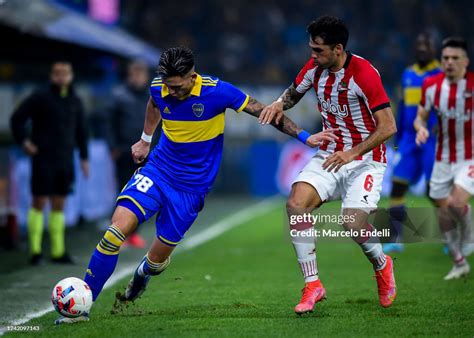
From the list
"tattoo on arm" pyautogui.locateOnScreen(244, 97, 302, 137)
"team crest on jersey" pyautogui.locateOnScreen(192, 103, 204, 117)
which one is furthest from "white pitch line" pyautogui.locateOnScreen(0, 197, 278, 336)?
A: "tattoo on arm" pyautogui.locateOnScreen(244, 97, 302, 137)

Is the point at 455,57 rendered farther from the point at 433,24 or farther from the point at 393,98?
the point at 433,24

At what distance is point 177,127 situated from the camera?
279 inches

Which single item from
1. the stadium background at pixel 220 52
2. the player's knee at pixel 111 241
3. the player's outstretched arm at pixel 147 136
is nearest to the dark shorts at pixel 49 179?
the stadium background at pixel 220 52

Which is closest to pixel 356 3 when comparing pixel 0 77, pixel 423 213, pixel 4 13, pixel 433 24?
pixel 433 24

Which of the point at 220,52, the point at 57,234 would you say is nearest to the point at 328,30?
the point at 57,234

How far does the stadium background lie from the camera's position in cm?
1647

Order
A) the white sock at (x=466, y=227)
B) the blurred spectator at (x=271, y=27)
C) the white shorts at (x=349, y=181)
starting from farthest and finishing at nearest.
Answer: the blurred spectator at (x=271, y=27)
the white sock at (x=466, y=227)
the white shorts at (x=349, y=181)

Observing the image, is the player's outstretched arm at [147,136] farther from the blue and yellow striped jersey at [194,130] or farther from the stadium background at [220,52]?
the stadium background at [220,52]

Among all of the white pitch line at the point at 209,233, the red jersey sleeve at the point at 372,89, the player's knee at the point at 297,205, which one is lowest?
the white pitch line at the point at 209,233

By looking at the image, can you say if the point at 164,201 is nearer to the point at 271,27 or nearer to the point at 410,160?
the point at 410,160

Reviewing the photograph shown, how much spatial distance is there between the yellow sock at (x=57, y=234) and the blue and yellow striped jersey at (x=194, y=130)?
3.95 metres

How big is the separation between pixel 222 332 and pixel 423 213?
16.6 ft

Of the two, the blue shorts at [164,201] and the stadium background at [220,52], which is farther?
the stadium background at [220,52]

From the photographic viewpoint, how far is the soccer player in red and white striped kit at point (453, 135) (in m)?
9.21
